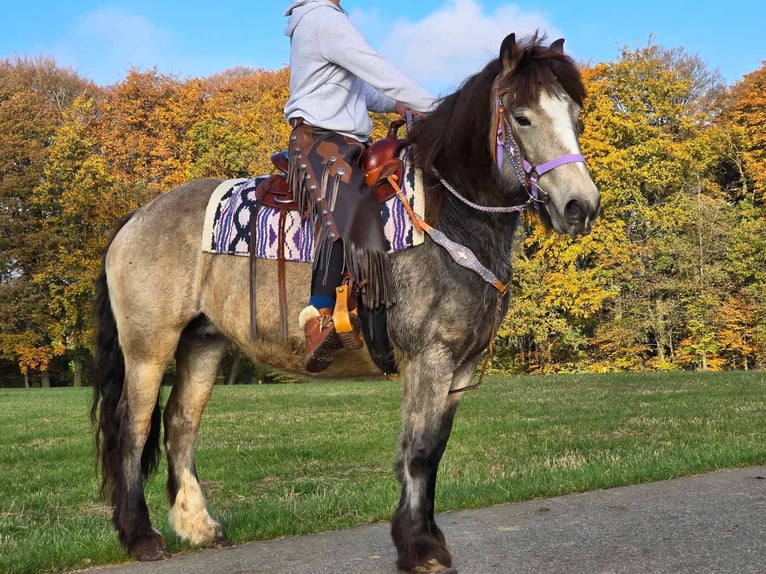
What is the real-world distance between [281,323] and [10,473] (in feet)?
22.7

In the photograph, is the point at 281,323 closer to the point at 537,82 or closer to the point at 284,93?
the point at 537,82

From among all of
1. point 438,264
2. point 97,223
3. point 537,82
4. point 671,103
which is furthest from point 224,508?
point 671,103

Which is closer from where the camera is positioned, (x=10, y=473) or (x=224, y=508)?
(x=224, y=508)

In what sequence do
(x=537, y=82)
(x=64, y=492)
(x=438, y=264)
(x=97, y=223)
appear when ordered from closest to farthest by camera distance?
(x=537, y=82) → (x=438, y=264) → (x=64, y=492) → (x=97, y=223)

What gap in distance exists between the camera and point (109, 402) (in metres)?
5.47

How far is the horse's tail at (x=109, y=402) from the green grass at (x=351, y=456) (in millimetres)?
507

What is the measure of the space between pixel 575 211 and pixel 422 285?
0.92m

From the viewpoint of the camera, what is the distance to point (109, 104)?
41000 millimetres

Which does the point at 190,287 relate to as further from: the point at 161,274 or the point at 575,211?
the point at 575,211

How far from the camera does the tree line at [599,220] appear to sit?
33.5m

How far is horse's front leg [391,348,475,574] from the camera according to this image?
4027mm

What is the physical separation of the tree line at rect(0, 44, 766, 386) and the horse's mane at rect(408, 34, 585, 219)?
2904cm

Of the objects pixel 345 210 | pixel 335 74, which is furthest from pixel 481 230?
pixel 335 74

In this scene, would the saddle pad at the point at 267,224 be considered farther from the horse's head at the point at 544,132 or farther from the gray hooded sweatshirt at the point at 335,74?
the horse's head at the point at 544,132
